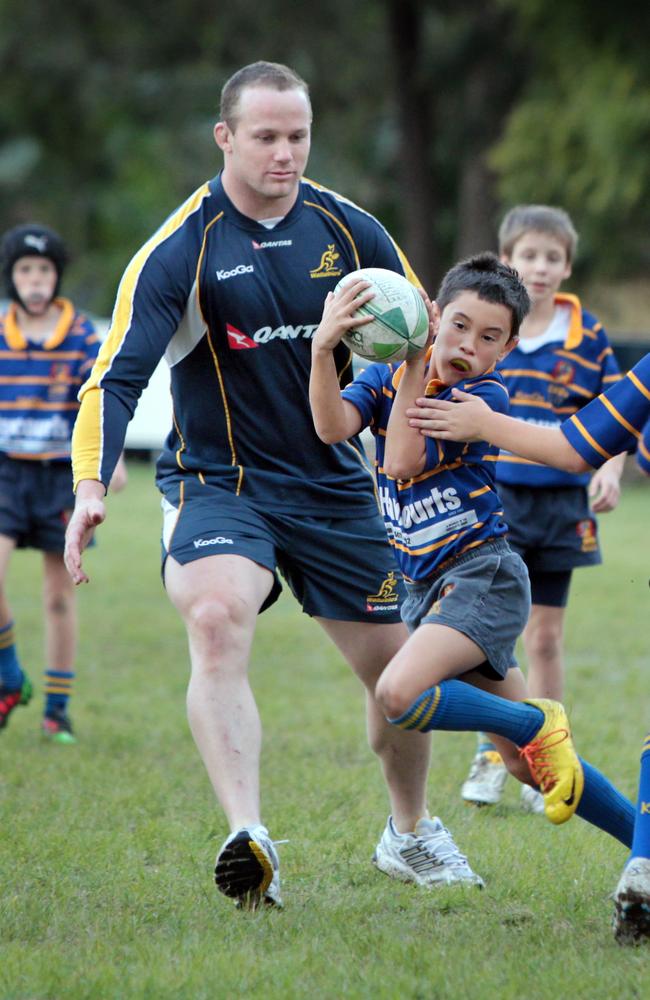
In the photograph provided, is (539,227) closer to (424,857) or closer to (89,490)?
(89,490)

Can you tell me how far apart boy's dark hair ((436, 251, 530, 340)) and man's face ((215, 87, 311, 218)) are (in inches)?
27.1

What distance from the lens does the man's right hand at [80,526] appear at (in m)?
4.62

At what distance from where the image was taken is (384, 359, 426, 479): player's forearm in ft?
14.9

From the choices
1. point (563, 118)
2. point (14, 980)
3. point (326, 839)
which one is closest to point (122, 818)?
point (326, 839)

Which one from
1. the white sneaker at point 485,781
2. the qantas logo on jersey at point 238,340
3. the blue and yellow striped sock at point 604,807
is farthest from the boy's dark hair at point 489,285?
the white sneaker at point 485,781

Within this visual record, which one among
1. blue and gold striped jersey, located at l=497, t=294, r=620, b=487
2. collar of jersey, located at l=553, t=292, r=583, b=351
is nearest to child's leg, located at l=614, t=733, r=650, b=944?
blue and gold striped jersey, located at l=497, t=294, r=620, b=487

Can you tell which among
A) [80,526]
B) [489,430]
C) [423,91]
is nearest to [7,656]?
[80,526]

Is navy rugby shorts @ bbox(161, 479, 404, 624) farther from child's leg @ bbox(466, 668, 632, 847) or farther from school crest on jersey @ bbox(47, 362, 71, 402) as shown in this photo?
school crest on jersey @ bbox(47, 362, 71, 402)

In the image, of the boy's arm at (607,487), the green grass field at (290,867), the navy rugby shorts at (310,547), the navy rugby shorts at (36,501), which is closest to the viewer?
the green grass field at (290,867)

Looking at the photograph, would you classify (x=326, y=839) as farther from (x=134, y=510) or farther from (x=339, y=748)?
(x=134, y=510)

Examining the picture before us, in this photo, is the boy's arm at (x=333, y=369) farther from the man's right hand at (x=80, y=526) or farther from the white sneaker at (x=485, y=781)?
the white sneaker at (x=485, y=781)

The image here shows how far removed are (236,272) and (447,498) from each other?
1.09 m

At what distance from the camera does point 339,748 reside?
24.8 feet

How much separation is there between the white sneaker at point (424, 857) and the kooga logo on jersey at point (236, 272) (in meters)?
1.94
